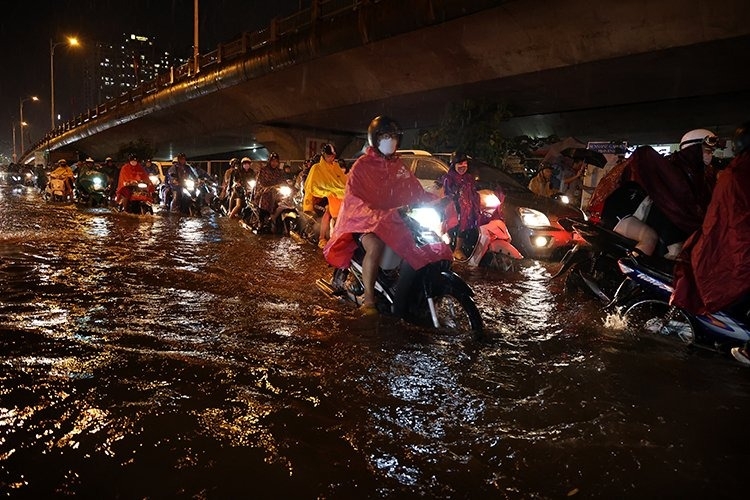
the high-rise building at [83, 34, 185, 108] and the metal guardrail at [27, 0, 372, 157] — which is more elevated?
the high-rise building at [83, 34, 185, 108]

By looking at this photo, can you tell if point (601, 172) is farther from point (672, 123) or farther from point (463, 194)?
point (672, 123)

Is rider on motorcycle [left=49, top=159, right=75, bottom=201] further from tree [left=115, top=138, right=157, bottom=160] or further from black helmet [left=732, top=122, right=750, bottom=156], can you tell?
black helmet [left=732, top=122, right=750, bottom=156]

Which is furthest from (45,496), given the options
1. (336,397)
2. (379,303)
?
(379,303)

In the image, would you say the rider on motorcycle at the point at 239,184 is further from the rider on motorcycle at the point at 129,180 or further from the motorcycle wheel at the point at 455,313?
the motorcycle wheel at the point at 455,313

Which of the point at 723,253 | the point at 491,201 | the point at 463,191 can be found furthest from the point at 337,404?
the point at 491,201

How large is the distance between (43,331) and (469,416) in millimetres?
3278

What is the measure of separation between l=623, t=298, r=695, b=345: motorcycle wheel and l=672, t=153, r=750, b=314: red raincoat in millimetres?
333

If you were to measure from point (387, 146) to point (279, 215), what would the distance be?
6793 mm

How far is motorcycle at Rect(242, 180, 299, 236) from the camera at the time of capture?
35.4ft

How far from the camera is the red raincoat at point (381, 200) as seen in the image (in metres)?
4.48

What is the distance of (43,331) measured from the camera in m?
4.13

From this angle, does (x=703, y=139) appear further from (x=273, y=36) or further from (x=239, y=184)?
(x=273, y=36)

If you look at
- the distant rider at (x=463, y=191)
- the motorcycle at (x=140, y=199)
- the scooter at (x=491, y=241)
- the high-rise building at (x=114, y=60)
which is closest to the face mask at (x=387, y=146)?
the distant rider at (x=463, y=191)

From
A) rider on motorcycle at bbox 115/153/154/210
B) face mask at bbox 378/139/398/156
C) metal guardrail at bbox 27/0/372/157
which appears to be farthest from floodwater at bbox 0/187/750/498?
metal guardrail at bbox 27/0/372/157
